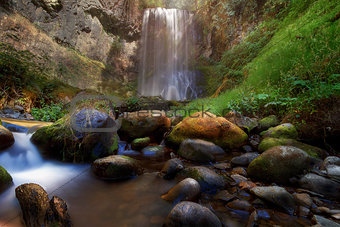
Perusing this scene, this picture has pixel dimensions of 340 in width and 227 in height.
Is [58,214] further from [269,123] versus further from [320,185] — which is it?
[269,123]

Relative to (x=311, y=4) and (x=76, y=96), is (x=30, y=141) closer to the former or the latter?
(x=76, y=96)

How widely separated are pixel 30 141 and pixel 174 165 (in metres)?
3.05

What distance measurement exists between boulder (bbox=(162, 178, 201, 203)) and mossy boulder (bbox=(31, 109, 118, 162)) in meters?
1.79

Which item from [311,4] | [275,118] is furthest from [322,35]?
[311,4]

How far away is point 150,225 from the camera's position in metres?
1.67

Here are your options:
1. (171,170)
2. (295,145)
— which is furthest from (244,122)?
(171,170)

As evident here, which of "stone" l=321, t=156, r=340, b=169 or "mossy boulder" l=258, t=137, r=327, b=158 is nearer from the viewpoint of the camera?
"stone" l=321, t=156, r=340, b=169

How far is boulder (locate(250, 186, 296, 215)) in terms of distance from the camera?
172cm

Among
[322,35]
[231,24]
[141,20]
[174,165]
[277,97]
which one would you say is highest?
[141,20]

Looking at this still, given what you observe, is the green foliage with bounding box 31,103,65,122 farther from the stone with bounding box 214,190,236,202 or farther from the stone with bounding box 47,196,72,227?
the stone with bounding box 214,190,236,202

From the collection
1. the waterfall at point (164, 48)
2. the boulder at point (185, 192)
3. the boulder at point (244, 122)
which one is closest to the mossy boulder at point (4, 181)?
the boulder at point (185, 192)

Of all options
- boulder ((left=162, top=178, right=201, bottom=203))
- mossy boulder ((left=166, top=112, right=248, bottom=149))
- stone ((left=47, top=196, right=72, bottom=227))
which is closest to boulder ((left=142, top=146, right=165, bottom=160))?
mossy boulder ((left=166, top=112, right=248, bottom=149))

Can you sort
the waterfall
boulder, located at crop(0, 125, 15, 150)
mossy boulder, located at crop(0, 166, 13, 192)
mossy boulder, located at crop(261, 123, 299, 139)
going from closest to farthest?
mossy boulder, located at crop(0, 166, 13, 192)
boulder, located at crop(0, 125, 15, 150)
mossy boulder, located at crop(261, 123, 299, 139)
the waterfall

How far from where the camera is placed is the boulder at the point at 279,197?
1716mm
